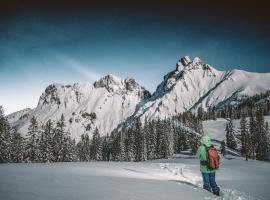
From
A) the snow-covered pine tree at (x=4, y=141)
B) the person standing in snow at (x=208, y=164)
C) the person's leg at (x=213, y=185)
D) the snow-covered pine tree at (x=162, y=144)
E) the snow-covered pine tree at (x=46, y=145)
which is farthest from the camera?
the snow-covered pine tree at (x=162, y=144)

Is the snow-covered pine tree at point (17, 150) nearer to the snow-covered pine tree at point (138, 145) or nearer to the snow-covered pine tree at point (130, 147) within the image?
the snow-covered pine tree at point (130, 147)

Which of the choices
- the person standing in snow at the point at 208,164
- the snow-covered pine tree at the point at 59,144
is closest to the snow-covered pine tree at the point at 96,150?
the snow-covered pine tree at the point at 59,144

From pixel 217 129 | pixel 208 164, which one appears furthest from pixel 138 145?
pixel 217 129

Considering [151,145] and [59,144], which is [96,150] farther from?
[59,144]

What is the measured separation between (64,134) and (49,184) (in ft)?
230

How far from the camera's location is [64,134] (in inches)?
3145

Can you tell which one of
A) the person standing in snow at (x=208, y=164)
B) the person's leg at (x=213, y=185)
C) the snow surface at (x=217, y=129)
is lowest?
the person's leg at (x=213, y=185)

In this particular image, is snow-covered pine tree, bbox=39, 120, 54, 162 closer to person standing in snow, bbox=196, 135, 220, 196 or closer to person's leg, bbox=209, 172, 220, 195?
person standing in snow, bbox=196, 135, 220, 196

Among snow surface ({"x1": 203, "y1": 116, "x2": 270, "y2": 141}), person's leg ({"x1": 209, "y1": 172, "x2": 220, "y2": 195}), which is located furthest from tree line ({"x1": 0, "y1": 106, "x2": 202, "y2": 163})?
person's leg ({"x1": 209, "y1": 172, "x2": 220, "y2": 195})

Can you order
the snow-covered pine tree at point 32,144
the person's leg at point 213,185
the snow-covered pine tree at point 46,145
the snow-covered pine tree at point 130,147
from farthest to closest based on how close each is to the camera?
the snow-covered pine tree at point 130,147, the snow-covered pine tree at point 46,145, the snow-covered pine tree at point 32,144, the person's leg at point 213,185

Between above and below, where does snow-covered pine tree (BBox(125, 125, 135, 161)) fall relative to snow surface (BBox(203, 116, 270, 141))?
below

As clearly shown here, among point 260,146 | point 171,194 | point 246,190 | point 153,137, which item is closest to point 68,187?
point 171,194

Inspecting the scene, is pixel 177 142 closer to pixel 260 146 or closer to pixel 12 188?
pixel 260 146

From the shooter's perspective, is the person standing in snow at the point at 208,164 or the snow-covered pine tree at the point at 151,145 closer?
the person standing in snow at the point at 208,164
